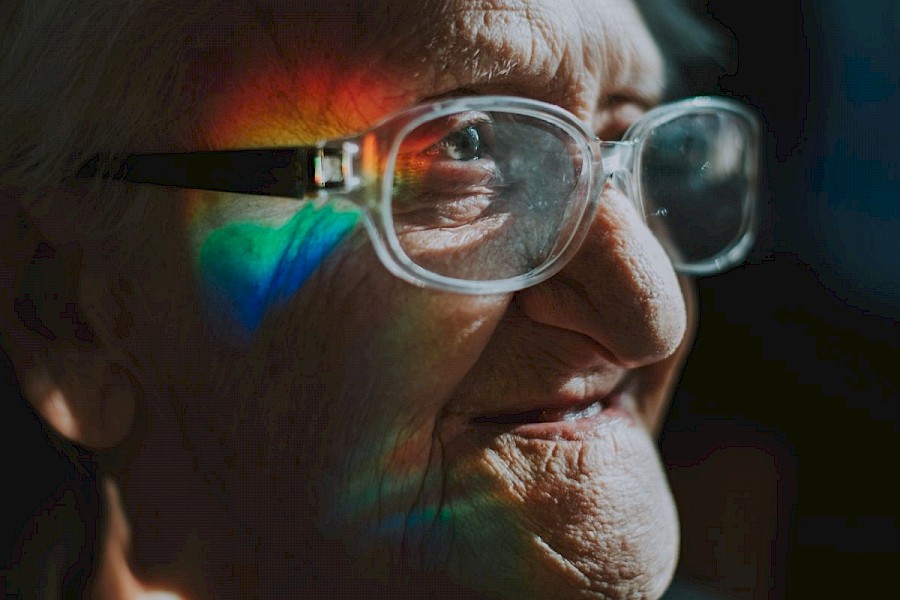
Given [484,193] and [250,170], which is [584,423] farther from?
[250,170]

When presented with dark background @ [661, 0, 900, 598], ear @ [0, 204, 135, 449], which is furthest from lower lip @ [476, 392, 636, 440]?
dark background @ [661, 0, 900, 598]

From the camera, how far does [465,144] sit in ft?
3.01

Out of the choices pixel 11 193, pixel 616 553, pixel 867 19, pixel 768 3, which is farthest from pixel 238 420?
pixel 867 19

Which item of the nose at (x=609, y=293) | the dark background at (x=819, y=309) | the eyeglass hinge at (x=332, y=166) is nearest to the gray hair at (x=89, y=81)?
the eyeglass hinge at (x=332, y=166)

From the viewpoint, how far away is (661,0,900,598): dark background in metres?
1.97

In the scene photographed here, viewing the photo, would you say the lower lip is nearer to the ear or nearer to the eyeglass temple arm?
the eyeglass temple arm

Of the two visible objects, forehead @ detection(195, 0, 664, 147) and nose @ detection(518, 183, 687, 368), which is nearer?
forehead @ detection(195, 0, 664, 147)

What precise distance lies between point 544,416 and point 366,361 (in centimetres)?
24

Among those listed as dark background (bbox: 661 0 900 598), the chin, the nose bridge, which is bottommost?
dark background (bbox: 661 0 900 598)

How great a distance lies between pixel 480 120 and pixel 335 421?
364 millimetres

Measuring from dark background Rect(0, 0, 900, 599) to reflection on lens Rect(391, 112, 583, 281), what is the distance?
1095mm

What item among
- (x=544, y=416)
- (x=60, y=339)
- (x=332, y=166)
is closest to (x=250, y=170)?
(x=332, y=166)

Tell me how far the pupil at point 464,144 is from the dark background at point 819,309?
1145 millimetres

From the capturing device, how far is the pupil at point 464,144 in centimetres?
91
